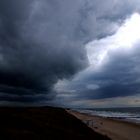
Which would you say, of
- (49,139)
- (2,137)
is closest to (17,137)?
(2,137)

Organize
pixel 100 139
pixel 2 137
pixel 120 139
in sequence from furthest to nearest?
1. pixel 120 139
2. pixel 100 139
3. pixel 2 137

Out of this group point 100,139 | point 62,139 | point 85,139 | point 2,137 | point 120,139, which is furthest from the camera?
point 120,139

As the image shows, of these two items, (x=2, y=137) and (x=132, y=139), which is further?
(x=132, y=139)

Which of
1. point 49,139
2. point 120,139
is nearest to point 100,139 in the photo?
point 120,139

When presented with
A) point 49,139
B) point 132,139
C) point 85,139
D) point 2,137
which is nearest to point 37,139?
point 49,139

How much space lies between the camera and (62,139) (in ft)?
49.2

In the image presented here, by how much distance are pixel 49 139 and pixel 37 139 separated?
930 millimetres

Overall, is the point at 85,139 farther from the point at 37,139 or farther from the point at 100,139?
the point at 37,139

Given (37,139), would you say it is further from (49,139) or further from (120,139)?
(120,139)

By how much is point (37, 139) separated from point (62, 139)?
86.1 inches

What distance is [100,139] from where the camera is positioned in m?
19.5

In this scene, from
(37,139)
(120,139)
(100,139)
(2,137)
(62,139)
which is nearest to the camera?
(2,137)

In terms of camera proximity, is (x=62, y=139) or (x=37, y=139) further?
(x=62, y=139)

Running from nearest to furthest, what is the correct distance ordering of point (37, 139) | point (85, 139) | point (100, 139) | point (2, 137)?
point (2, 137), point (37, 139), point (85, 139), point (100, 139)
